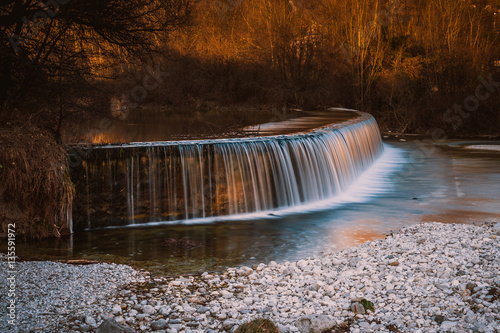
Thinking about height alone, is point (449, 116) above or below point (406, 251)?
above

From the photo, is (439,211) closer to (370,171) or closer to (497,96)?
(370,171)

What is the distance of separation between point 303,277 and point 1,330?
335 cm

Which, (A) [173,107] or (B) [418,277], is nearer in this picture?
(B) [418,277]

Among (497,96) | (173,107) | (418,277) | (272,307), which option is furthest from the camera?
(173,107)

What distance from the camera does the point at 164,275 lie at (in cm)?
768

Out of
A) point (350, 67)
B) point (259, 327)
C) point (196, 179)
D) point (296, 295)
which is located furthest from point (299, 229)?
point (350, 67)

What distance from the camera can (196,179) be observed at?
11703 millimetres

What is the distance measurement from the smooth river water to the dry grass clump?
35 cm

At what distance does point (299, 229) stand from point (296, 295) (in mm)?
4331

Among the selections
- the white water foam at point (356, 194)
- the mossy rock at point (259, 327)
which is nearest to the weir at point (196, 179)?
the white water foam at point (356, 194)

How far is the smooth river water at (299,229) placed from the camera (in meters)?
8.83

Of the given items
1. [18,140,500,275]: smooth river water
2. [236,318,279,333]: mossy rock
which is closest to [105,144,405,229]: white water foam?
[18,140,500,275]: smooth river water

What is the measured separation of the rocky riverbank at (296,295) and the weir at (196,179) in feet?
10.6

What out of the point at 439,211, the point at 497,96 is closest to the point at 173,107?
the point at 497,96
